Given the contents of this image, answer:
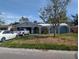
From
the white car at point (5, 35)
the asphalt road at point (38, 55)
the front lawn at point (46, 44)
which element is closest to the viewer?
the asphalt road at point (38, 55)

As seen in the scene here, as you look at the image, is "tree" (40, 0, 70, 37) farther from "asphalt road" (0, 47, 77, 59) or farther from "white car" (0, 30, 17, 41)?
"asphalt road" (0, 47, 77, 59)

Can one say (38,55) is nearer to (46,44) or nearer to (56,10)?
(46,44)

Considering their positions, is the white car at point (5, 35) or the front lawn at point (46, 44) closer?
the front lawn at point (46, 44)

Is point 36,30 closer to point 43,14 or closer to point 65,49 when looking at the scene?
point 43,14

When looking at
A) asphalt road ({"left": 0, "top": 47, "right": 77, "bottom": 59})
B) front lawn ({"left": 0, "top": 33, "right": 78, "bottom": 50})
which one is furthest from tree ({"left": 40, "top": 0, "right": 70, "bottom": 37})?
asphalt road ({"left": 0, "top": 47, "right": 77, "bottom": 59})

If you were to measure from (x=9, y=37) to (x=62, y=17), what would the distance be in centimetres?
767

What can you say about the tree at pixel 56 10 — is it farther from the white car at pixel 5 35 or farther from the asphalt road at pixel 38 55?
the asphalt road at pixel 38 55

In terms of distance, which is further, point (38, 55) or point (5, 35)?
point (5, 35)

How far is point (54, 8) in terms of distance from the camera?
1183 inches

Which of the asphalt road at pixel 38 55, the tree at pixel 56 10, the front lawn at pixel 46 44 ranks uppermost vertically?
the tree at pixel 56 10

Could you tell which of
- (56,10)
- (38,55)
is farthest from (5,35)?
(38,55)

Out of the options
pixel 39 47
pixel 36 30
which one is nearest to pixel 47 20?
pixel 39 47

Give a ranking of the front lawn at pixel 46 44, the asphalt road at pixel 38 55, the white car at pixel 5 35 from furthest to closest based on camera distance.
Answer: the white car at pixel 5 35 → the front lawn at pixel 46 44 → the asphalt road at pixel 38 55

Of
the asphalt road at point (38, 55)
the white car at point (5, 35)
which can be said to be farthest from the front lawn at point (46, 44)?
the white car at point (5, 35)
